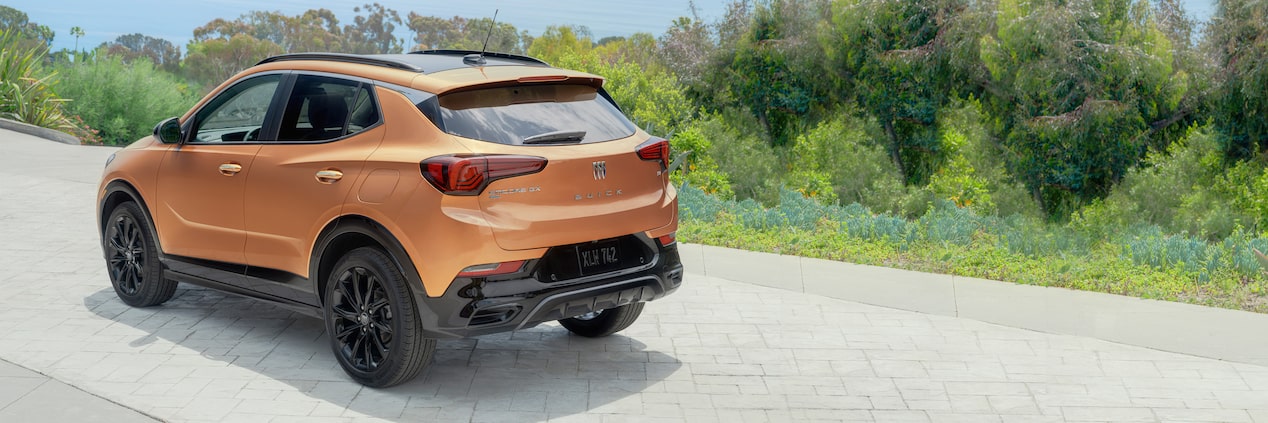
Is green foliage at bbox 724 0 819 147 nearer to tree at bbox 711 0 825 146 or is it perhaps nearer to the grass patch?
tree at bbox 711 0 825 146

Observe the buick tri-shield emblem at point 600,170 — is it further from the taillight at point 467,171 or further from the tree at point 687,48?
the tree at point 687,48

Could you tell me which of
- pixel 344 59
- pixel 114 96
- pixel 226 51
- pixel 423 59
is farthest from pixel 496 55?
pixel 226 51

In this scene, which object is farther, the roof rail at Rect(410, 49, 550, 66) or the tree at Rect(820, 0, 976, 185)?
the tree at Rect(820, 0, 976, 185)

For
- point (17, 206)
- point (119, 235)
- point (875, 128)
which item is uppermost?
point (119, 235)

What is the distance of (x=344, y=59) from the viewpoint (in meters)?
6.42

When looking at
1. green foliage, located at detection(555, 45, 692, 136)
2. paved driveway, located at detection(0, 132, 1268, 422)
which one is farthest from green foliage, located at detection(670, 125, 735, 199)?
paved driveway, located at detection(0, 132, 1268, 422)

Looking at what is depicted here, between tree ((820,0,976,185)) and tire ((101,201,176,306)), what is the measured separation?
14.5 m

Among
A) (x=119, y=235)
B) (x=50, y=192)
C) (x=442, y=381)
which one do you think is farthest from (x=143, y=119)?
(x=442, y=381)

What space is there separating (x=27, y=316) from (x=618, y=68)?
440 inches

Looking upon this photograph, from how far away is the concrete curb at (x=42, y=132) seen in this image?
20.2 metres

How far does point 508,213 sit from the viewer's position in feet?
18.0

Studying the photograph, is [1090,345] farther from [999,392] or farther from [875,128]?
[875,128]

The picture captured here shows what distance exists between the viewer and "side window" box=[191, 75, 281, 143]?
22.4 feet

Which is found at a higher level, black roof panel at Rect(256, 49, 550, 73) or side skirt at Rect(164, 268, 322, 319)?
black roof panel at Rect(256, 49, 550, 73)
